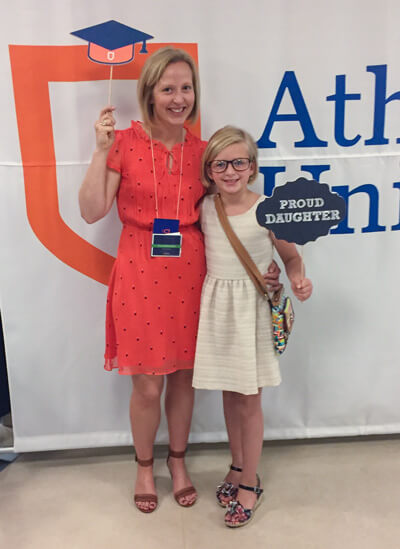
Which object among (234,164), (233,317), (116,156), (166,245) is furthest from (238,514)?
(116,156)

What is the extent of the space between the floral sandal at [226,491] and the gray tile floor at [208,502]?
0.04 meters

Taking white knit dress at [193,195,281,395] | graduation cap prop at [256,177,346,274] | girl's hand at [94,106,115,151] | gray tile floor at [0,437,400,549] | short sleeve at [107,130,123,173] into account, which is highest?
girl's hand at [94,106,115,151]

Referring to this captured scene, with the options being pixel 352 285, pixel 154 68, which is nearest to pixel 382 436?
pixel 352 285

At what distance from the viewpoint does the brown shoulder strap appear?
1.83 m

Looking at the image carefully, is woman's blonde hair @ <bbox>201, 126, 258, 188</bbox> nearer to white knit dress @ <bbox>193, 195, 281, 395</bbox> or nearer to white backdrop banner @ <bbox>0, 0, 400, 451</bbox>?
white knit dress @ <bbox>193, 195, 281, 395</bbox>

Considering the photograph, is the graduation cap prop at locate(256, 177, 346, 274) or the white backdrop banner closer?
the graduation cap prop at locate(256, 177, 346, 274)

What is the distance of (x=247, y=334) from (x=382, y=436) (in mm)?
1145

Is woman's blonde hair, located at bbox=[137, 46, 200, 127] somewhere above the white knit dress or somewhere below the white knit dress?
above

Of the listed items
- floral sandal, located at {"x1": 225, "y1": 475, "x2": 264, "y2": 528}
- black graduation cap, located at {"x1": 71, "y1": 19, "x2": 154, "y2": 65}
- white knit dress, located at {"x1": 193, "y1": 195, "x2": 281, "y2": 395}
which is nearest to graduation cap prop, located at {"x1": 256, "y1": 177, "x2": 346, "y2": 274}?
white knit dress, located at {"x1": 193, "y1": 195, "x2": 281, "y2": 395}

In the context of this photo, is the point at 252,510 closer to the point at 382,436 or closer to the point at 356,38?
the point at 382,436

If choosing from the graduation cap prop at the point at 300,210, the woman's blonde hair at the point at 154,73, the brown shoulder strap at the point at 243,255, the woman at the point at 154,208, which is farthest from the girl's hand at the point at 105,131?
the graduation cap prop at the point at 300,210

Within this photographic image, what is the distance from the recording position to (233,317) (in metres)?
1.86

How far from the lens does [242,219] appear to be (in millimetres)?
1830

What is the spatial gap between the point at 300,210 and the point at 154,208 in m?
0.50
